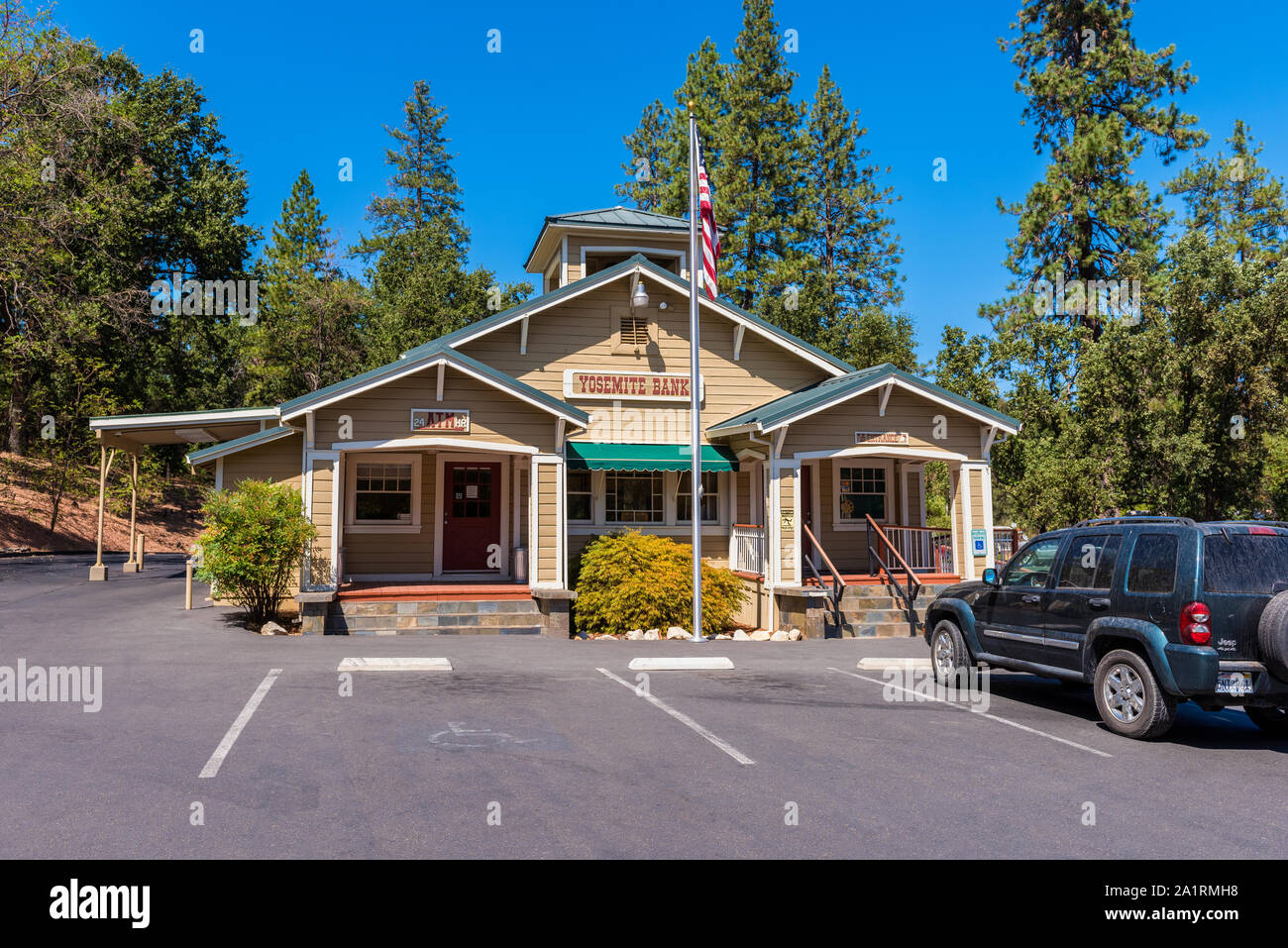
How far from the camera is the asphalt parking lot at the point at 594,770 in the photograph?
505cm

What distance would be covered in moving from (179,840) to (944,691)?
7963 mm

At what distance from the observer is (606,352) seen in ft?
62.5

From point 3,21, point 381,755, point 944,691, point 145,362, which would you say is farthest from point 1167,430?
point 145,362

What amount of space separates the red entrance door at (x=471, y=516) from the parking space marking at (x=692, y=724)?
28.4 feet

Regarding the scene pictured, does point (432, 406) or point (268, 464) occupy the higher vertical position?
point (432, 406)

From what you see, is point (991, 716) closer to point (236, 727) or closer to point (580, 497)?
point (236, 727)

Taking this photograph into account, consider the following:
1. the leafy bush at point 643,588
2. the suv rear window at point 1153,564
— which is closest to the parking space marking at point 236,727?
the leafy bush at point 643,588

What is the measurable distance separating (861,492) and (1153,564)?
12.2 m

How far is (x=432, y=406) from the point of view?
15.4m

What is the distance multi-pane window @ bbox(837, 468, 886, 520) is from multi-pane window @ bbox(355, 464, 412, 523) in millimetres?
9535

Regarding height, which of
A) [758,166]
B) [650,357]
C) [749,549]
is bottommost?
[749,549]

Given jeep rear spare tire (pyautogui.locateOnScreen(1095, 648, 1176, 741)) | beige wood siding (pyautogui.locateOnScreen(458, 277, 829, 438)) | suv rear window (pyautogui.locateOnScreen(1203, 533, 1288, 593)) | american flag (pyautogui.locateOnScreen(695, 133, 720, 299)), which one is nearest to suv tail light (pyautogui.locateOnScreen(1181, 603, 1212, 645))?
suv rear window (pyautogui.locateOnScreen(1203, 533, 1288, 593))

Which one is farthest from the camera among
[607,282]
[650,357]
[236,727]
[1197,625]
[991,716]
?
[650,357]

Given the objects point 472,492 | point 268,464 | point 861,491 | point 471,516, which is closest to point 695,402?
point 472,492
